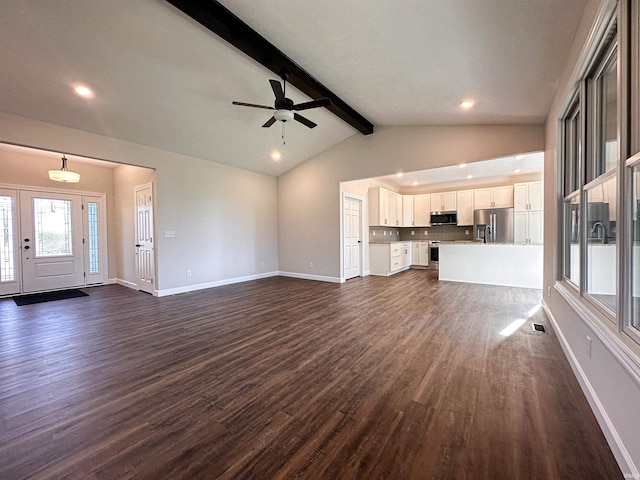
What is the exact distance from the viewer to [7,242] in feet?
18.0

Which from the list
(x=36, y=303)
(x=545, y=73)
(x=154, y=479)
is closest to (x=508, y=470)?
(x=154, y=479)

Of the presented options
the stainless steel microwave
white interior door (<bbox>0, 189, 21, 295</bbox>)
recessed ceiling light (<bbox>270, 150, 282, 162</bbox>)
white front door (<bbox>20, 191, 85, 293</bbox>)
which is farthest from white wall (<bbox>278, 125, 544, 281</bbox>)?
white interior door (<bbox>0, 189, 21, 295</bbox>)

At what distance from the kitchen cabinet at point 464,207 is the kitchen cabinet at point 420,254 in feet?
4.02

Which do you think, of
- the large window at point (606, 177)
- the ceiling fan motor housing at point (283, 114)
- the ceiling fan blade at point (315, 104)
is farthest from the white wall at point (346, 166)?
the ceiling fan motor housing at point (283, 114)

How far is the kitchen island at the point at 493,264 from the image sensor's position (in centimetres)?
561

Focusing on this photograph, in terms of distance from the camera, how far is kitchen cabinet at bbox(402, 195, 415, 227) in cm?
890

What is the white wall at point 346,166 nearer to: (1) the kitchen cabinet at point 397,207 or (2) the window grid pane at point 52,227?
(1) the kitchen cabinet at point 397,207

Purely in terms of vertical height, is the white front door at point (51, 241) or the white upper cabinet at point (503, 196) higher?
the white upper cabinet at point (503, 196)

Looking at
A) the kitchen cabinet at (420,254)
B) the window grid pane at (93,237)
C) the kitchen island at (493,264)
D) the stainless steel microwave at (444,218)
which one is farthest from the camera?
the kitchen cabinet at (420,254)

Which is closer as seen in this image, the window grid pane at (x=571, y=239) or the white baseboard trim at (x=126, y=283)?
the window grid pane at (x=571, y=239)

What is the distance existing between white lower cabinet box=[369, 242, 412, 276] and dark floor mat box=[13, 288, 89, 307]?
6.49 meters

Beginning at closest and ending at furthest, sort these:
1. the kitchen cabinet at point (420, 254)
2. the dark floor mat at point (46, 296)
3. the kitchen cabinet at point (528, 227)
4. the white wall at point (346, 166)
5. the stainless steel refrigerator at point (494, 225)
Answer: the white wall at point (346, 166) < the dark floor mat at point (46, 296) < the kitchen cabinet at point (528, 227) < the stainless steel refrigerator at point (494, 225) < the kitchen cabinet at point (420, 254)

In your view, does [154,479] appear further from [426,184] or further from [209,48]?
[426,184]

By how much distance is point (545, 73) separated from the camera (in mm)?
2881
